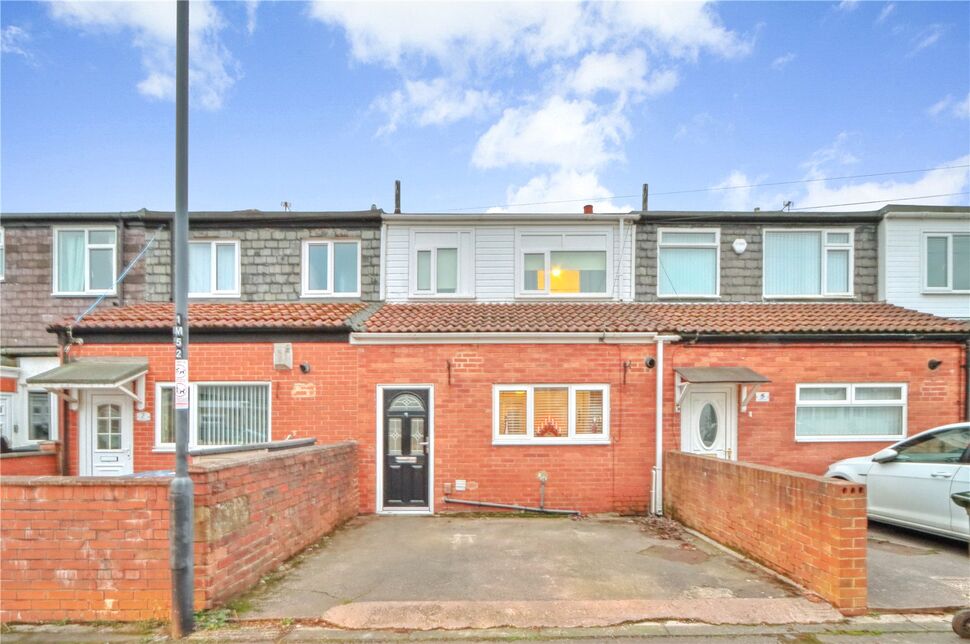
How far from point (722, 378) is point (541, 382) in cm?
300

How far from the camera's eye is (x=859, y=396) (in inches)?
357

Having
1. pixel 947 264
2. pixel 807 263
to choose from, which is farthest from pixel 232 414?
pixel 947 264

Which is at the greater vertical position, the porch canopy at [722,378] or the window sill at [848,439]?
the porch canopy at [722,378]

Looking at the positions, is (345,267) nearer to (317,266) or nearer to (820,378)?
(317,266)

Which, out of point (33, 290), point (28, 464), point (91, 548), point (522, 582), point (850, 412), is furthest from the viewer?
point (33, 290)

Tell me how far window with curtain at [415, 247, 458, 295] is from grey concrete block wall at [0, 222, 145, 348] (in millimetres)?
6280

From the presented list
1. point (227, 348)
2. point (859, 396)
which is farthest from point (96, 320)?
point (859, 396)

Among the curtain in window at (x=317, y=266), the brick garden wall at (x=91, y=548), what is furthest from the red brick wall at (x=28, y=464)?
the curtain in window at (x=317, y=266)

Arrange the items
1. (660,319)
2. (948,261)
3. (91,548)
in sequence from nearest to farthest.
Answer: (91,548), (660,319), (948,261)

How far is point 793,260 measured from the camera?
11.1 m

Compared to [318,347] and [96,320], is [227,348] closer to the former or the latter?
[318,347]

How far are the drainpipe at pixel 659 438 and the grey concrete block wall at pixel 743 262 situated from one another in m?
2.58

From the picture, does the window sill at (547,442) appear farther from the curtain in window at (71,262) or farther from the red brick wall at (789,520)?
the curtain in window at (71,262)

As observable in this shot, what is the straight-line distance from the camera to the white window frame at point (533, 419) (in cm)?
870
